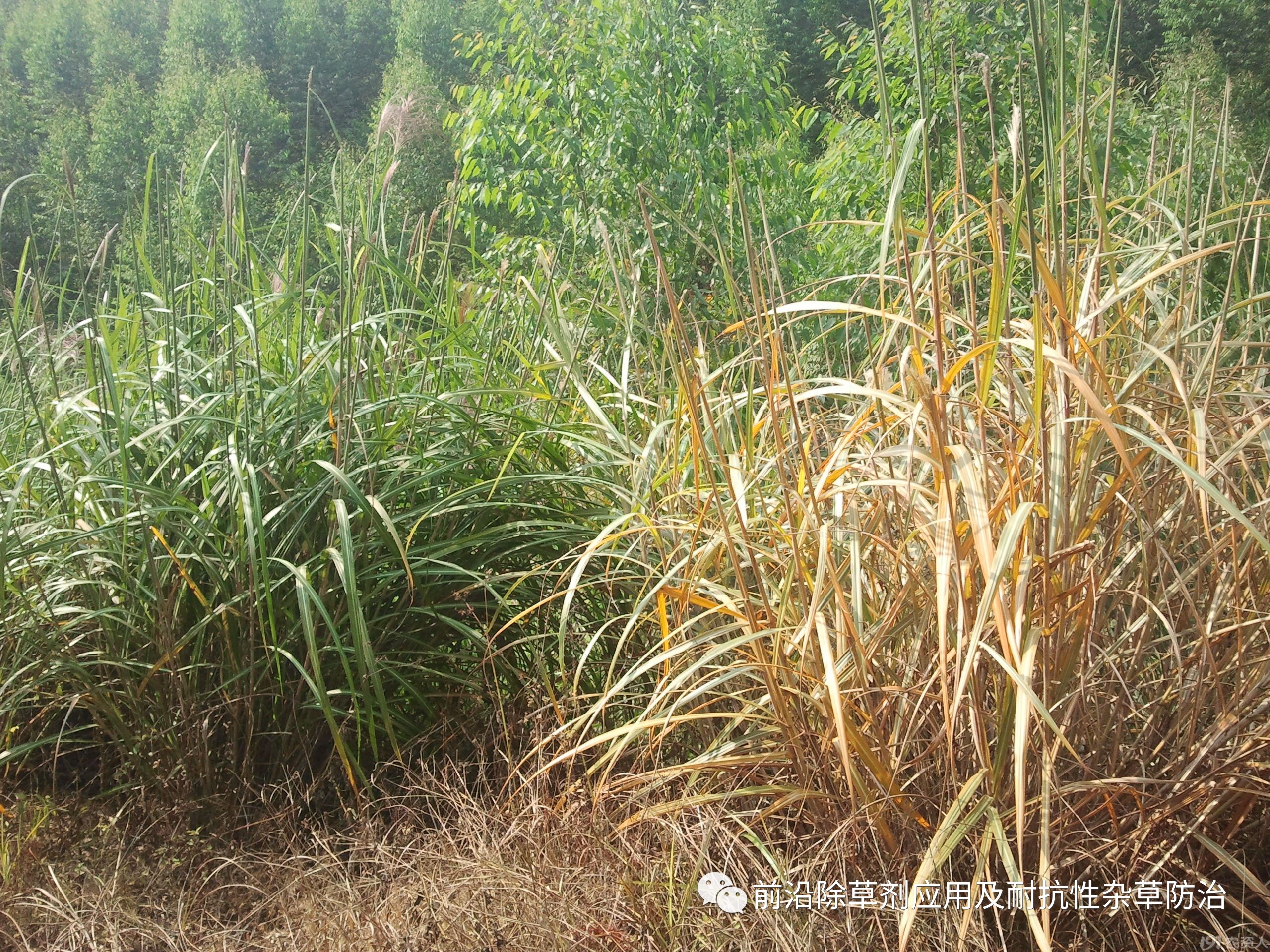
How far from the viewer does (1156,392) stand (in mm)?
1567

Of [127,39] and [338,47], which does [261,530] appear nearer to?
[338,47]

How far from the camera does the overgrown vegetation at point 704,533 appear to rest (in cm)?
126

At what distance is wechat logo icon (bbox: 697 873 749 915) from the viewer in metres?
1.40

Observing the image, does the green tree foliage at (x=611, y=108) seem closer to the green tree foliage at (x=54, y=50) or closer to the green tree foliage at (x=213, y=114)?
the green tree foliage at (x=213, y=114)

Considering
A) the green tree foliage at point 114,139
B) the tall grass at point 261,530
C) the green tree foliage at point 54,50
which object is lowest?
the green tree foliage at point 114,139

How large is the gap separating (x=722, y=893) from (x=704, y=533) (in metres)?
0.59

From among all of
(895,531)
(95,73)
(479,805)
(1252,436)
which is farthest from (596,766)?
(95,73)

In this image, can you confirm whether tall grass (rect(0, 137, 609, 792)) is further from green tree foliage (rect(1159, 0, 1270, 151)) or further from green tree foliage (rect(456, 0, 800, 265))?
green tree foliage (rect(1159, 0, 1270, 151))

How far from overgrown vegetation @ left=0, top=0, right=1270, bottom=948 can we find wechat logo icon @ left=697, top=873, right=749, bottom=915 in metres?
0.04

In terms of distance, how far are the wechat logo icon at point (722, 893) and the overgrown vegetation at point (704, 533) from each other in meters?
0.04

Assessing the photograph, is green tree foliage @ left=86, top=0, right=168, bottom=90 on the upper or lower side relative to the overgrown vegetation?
upper

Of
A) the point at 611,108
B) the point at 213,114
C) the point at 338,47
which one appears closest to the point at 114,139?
the point at 213,114

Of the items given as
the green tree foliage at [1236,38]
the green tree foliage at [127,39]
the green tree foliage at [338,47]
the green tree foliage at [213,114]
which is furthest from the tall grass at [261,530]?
the green tree foliage at [127,39]

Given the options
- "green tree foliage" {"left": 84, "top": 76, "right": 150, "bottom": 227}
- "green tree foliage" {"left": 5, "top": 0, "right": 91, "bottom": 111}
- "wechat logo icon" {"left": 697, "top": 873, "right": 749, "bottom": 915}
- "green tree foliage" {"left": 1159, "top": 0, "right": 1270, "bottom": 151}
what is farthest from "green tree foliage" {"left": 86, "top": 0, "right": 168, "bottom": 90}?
"wechat logo icon" {"left": 697, "top": 873, "right": 749, "bottom": 915}
